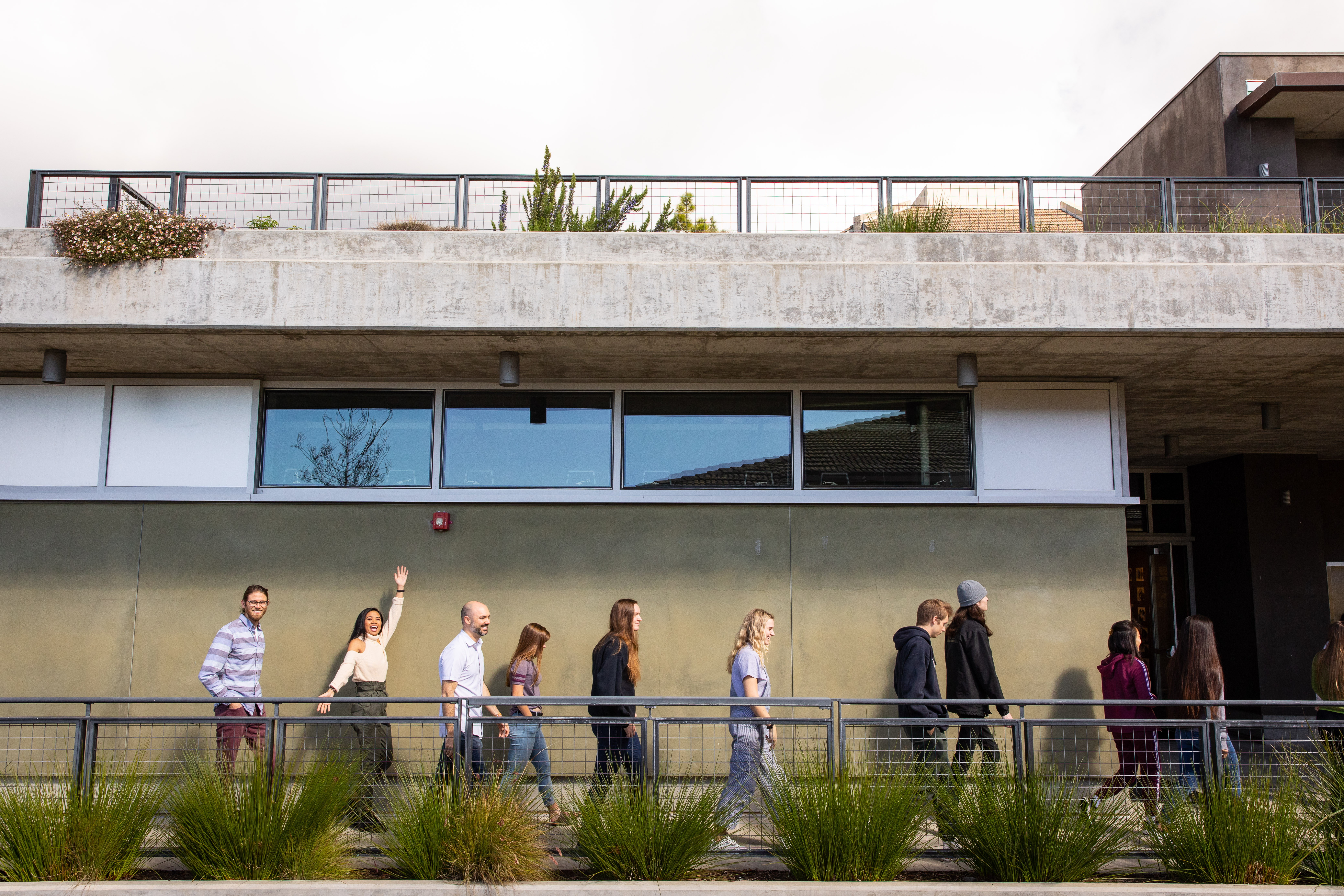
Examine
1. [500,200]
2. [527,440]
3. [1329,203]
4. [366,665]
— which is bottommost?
[366,665]

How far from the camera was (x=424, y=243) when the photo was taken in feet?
25.7

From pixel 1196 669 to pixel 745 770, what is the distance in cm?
354

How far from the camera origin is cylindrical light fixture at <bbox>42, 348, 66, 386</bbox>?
8055mm

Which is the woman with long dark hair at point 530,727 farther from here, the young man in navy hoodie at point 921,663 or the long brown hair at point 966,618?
the long brown hair at point 966,618

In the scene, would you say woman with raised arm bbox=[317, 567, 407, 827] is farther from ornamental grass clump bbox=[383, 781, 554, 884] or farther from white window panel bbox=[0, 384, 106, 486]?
white window panel bbox=[0, 384, 106, 486]

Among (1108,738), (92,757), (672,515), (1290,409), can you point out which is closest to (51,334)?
(92,757)

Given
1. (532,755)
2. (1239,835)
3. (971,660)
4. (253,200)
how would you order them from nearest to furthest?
(1239,835) < (532,755) < (971,660) < (253,200)

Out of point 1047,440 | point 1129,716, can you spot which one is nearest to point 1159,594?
point 1047,440

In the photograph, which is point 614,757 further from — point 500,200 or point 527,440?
point 500,200

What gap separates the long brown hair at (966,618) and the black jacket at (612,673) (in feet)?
8.08

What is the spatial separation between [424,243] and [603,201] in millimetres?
1738

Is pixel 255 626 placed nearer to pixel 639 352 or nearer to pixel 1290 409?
pixel 639 352

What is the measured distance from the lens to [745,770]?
230 inches

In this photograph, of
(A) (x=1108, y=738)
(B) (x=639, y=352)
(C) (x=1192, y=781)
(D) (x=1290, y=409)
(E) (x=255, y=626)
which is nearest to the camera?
(C) (x=1192, y=781)
